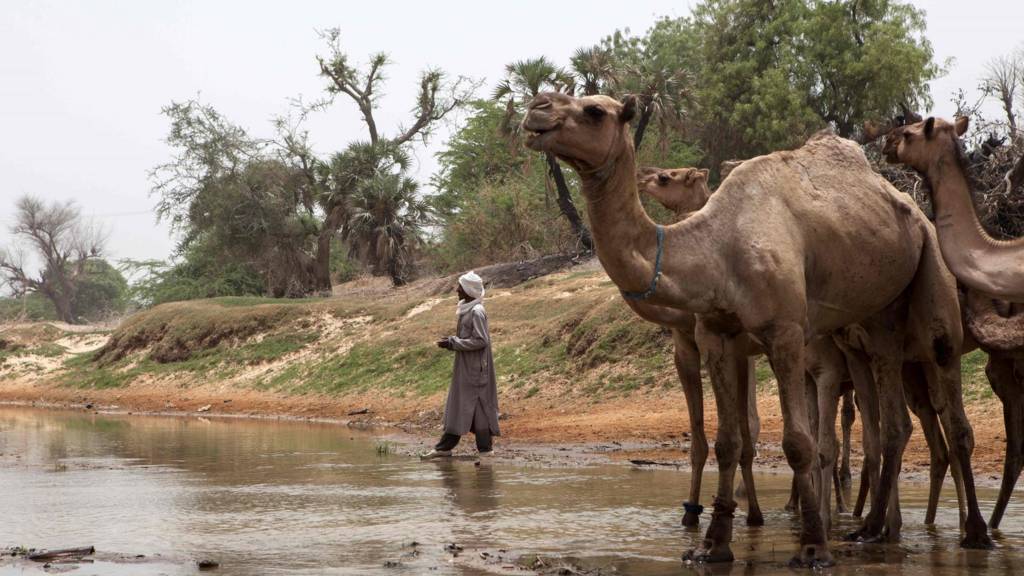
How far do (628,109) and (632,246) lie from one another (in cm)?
76

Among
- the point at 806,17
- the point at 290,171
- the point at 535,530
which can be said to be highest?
the point at 806,17

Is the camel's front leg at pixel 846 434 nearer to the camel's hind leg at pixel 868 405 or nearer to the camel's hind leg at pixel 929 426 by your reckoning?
the camel's hind leg at pixel 929 426

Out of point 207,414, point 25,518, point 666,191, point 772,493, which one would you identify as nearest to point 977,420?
point 772,493

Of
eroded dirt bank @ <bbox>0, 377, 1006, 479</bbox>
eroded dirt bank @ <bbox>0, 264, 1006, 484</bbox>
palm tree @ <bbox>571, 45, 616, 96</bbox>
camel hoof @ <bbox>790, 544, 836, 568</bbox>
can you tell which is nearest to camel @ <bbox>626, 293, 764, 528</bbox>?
camel hoof @ <bbox>790, 544, 836, 568</bbox>

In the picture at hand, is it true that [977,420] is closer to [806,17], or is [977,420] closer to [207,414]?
[207,414]

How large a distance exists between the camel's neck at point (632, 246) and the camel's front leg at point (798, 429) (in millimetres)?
482

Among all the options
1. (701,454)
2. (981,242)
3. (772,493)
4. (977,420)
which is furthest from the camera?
(977,420)

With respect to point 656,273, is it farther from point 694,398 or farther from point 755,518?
point 755,518

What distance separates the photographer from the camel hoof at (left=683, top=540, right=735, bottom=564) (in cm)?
725

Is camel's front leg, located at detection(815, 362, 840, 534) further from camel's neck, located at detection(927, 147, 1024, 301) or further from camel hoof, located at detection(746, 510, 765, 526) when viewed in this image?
camel's neck, located at detection(927, 147, 1024, 301)

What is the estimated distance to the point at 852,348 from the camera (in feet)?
28.6

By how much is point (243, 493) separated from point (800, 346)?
5987 mm

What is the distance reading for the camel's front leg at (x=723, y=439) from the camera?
24.0ft

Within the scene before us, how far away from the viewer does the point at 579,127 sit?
6.85m
